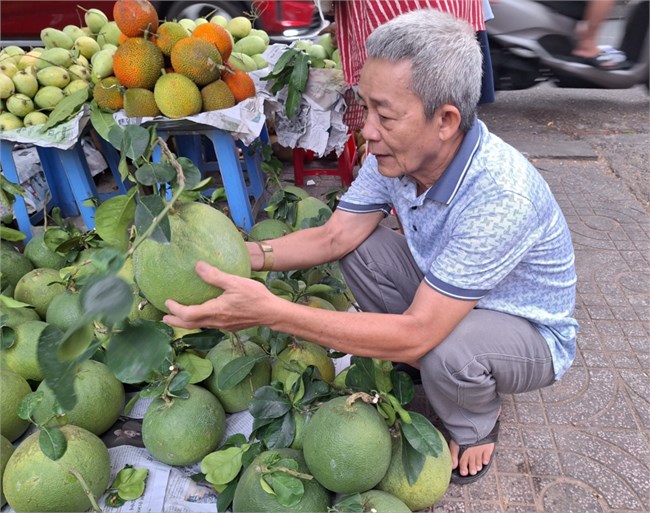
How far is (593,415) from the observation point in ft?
6.37

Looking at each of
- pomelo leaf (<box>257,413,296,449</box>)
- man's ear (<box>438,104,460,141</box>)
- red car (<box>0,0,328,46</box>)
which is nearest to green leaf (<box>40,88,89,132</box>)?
pomelo leaf (<box>257,413,296,449</box>)

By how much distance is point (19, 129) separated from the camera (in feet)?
8.73

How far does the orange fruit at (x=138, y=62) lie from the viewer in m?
2.45

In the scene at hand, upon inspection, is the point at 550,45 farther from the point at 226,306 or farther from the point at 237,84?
the point at 226,306

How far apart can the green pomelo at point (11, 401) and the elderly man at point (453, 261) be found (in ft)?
2.68

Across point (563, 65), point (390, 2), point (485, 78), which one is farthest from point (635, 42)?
point (390, 2)

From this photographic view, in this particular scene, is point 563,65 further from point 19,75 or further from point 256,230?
point 19,75

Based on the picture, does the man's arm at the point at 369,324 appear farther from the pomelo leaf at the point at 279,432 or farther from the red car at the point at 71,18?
the red car at the point at 71,18

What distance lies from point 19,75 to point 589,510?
3.22 meters

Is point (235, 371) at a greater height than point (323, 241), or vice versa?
point (323, 241)

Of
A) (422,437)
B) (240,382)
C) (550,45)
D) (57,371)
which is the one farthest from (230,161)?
(550,45)

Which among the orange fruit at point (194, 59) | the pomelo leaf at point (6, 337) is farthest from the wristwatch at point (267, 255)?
the orange fruit at point (194, 59)

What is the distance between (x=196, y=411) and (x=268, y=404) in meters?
0.23

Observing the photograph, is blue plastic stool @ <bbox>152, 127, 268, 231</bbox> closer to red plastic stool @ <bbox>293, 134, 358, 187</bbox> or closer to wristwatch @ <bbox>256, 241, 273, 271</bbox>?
red plastic stool @ <bbox>293, 134, 358, 187</bbox>
